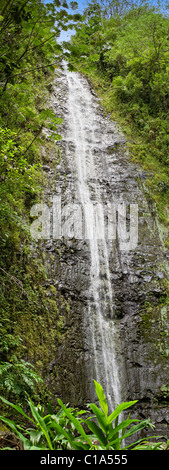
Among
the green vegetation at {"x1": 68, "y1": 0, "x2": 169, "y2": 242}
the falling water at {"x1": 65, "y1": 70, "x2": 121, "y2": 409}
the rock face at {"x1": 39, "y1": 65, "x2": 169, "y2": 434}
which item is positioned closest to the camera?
the rock face at {"x1": 39, "y1": 65, "x2": 169, "y2": 434}

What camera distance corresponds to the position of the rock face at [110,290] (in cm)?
516

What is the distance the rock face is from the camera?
516 centimetres

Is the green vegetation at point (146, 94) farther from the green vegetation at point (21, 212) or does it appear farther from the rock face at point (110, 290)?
the green vegetation at point (21, 212)

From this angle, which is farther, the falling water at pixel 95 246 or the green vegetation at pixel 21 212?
the falling water at pixel 95 246

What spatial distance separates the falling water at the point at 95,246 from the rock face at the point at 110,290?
20mm

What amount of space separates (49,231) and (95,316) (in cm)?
208

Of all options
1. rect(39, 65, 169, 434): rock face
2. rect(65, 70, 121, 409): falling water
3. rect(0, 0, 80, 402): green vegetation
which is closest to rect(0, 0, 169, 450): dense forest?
rect(0, 0, 80, 402): green vegetation

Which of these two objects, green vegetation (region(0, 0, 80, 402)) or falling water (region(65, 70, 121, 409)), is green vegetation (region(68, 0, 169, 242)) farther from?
green vegetation (region(0, 0, 80, 402))

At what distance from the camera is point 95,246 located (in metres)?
6.93

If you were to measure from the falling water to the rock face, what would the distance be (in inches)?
0.8

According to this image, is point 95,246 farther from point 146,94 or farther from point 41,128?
point 146,94

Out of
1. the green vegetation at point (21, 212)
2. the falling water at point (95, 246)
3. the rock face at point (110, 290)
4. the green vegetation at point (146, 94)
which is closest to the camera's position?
the green vegetation at point (21, 212)

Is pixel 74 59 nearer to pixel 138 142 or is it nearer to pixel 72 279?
pixel 72 279

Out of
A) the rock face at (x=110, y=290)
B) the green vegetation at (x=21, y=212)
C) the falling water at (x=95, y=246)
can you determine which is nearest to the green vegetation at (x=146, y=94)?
the rock face at (x=110, y=290)
